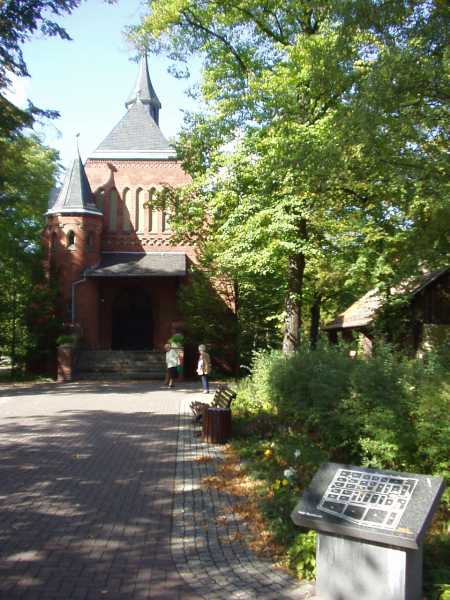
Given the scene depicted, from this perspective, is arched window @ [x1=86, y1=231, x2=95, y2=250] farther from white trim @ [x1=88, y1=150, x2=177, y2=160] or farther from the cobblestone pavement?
the cobblestone pavement

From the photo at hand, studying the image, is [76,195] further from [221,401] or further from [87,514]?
[87,514]

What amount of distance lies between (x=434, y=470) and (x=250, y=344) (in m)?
21.5

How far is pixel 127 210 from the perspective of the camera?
103 ft

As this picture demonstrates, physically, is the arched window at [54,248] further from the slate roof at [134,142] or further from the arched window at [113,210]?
the slate roof at [134,142]

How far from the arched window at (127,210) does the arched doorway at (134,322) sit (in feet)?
11.6

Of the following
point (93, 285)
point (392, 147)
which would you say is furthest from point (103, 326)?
point (392, 147)

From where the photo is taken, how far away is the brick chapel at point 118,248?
28.5 m

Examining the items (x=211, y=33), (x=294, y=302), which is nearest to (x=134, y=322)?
(x=294, y=302)

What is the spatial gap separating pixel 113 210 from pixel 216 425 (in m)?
22.5

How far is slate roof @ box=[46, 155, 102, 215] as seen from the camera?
28.9 meters

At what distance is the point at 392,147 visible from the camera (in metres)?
10.5

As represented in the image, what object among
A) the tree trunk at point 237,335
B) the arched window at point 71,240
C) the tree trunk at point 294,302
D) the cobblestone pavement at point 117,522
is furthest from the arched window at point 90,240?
the cobblestone pavement at point 117,522

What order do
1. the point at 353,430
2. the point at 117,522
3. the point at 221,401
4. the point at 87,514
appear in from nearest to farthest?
1. the point at 117,522
2. the point at 87,514
3. the point at 353,430
4. the point at 221,401

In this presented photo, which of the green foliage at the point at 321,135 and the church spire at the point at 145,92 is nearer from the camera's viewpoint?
the green foliage at the point at 321,135
